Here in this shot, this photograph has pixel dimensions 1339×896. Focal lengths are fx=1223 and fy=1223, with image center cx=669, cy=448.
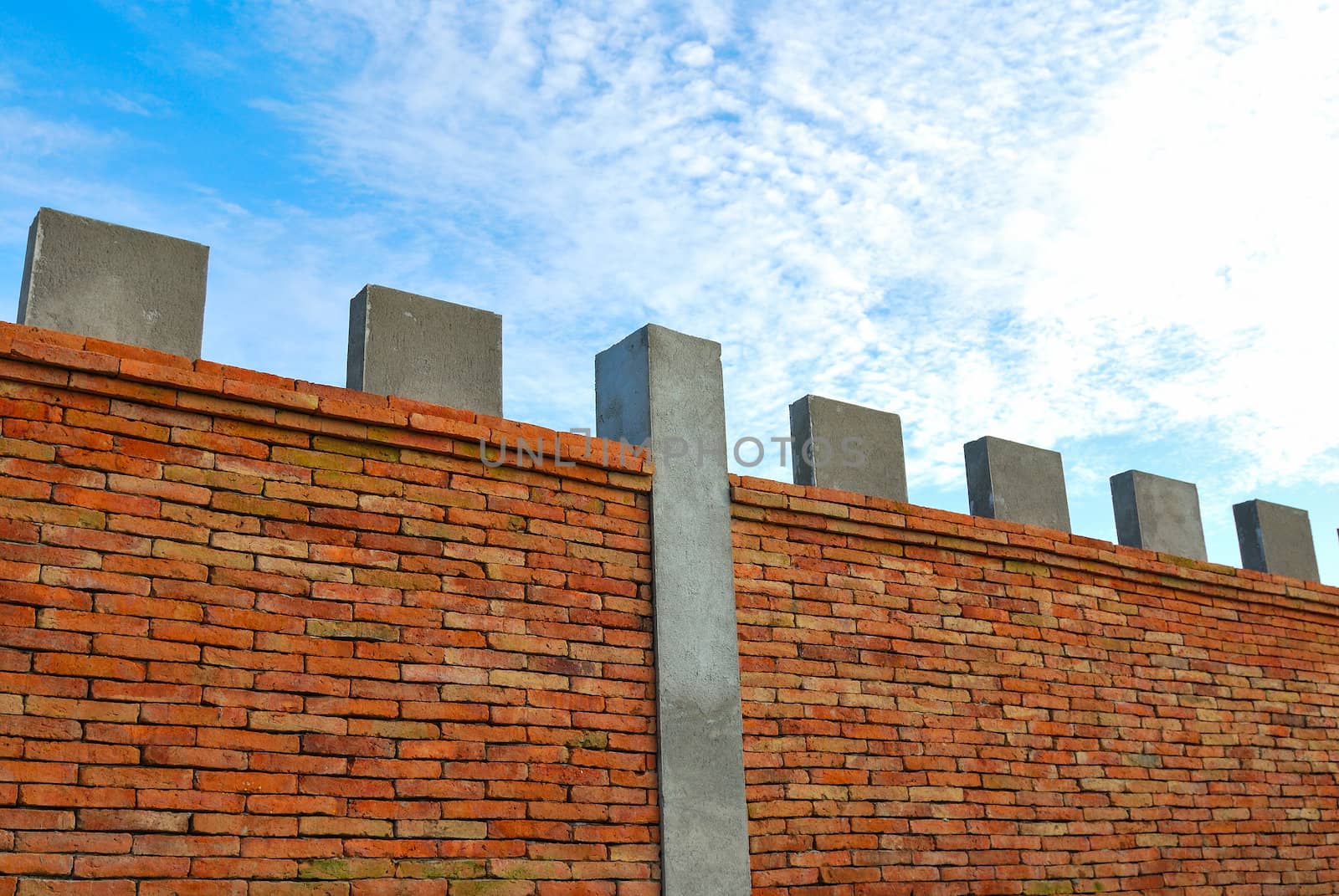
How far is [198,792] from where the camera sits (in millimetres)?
4371

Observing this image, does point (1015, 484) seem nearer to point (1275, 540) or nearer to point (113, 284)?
point (1275, 540)

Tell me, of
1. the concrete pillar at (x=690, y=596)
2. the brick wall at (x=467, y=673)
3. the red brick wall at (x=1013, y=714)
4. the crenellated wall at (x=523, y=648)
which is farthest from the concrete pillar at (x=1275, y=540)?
the concrete pillar at (x=690, y=596)

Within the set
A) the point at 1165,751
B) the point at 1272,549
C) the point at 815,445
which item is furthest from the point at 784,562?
the point at 1272,549

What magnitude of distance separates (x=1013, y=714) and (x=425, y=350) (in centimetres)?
370

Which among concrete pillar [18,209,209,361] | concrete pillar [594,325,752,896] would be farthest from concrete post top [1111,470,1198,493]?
concrete pillar [18,209,209,361]

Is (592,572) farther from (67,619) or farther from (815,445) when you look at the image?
(67,619)

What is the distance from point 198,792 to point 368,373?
1854 mm

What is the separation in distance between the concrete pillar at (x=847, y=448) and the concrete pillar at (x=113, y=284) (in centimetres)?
312

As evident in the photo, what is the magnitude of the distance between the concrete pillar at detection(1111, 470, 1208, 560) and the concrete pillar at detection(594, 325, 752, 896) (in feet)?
10.9

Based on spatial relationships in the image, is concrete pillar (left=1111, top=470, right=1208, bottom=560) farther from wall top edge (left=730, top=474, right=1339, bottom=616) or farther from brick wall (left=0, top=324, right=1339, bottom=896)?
brick wall (left=0, top=324, right=1339, bottom=896)

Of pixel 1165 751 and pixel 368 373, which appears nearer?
pixel 368 373

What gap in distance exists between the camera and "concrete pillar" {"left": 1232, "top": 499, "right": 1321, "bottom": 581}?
8.71m

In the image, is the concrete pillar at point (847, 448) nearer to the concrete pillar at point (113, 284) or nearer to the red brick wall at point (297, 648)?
the red brick wall at point (297, 648)

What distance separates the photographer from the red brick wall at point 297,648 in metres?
4.26
